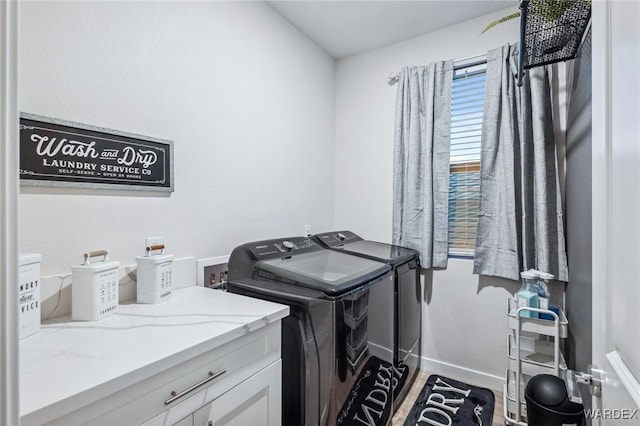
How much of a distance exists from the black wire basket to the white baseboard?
2160 mm

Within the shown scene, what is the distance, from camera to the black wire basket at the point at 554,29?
4.26 ft

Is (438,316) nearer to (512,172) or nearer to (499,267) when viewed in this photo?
(499,267)

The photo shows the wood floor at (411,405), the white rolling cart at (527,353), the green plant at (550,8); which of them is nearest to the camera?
the green plant at (550,8)

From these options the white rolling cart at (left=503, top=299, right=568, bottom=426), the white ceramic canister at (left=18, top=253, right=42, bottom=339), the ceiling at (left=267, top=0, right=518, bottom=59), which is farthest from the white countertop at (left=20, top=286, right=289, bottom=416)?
the ceiling at (left=267, top=0, right=518, bottom=59)

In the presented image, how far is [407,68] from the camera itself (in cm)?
250

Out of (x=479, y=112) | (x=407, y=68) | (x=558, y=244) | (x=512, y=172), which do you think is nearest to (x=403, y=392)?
(x=558, y=244)

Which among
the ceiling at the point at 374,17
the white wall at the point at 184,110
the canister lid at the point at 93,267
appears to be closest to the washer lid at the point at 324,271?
the white wall at the point at 184,110

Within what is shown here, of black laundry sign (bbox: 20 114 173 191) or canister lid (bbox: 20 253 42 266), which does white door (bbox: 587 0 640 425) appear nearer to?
canister lid (bbox: 20 253 42 266)

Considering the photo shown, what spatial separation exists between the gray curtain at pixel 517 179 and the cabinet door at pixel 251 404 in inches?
67.7

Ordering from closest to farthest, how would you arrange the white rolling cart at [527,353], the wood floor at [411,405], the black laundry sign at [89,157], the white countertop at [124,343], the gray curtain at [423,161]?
the white countertop at [124,343] → the black laundry sign at [89,157] → the white rolling cart at [527,353] → the wood floor at [411,405] → the gray curtain at [423,161]

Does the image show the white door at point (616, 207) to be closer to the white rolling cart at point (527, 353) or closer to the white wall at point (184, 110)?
the white rolling cart at point (527, 353)

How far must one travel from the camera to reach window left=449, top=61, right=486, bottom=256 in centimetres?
233

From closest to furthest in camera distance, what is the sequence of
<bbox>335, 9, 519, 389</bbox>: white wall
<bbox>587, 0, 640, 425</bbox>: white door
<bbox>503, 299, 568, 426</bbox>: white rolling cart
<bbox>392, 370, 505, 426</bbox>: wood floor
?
1. <bbox>587, 0, 640, 425</bbox>: white door
2. <bbox>503, 299, 568, 426</bbox>: white rolling cart
3. <bbox>392, 370, 505, 426</bbox>: wood floor
4. <bbox>335, 9, 519, 389</bbox>: white wall

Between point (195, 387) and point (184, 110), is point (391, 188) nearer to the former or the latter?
point (184, 110)
